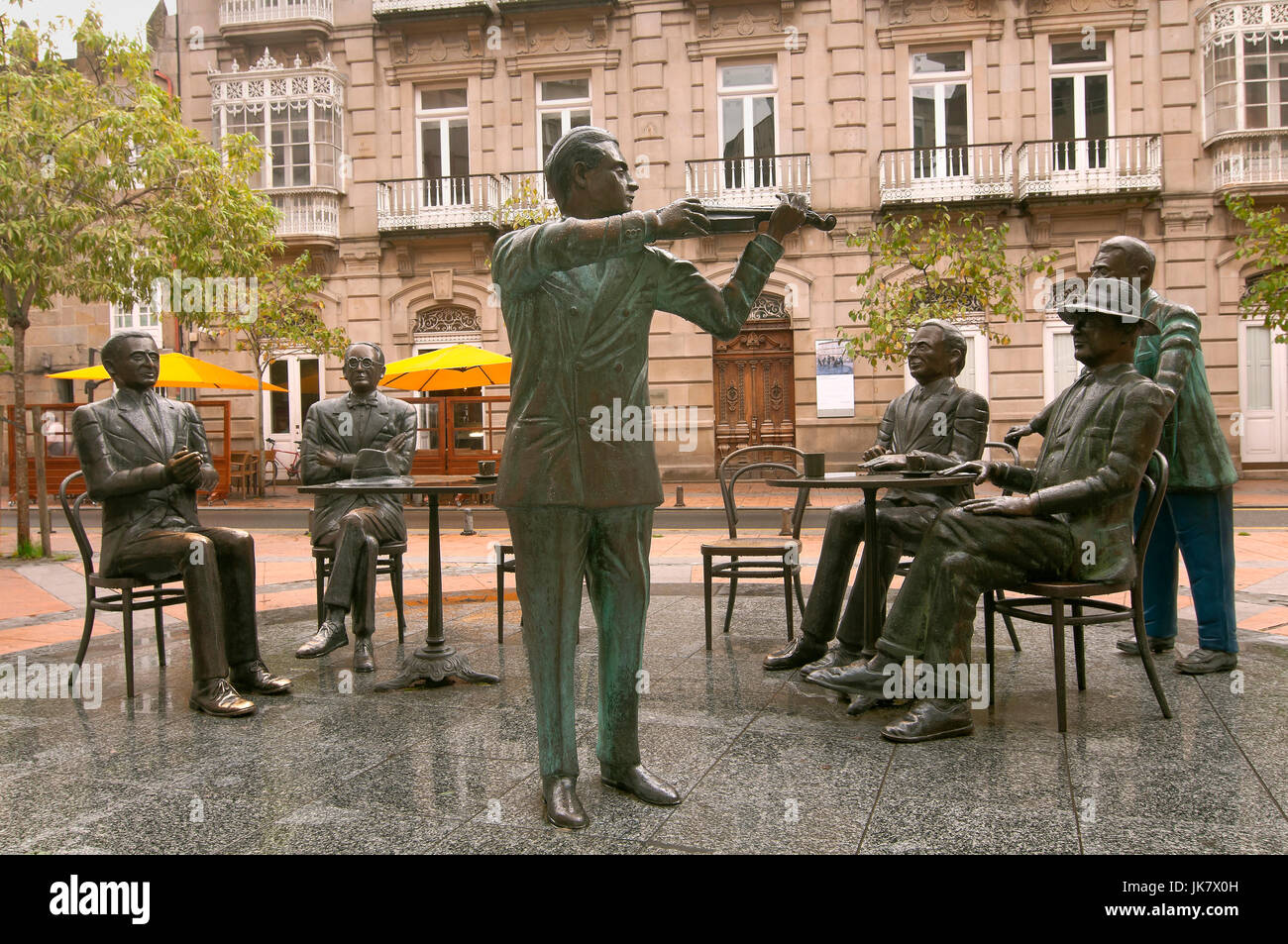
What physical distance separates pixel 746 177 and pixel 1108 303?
1479 cm

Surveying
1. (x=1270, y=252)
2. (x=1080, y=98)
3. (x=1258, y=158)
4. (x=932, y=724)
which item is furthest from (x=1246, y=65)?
(x=932, y=724)

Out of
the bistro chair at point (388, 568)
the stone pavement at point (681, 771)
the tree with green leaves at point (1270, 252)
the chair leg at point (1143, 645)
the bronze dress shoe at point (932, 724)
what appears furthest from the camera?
the tree with green leaves at point (1270, 252)

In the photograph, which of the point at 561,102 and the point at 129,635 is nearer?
the point at 129,635

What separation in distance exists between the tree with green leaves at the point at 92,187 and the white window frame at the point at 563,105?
30.4ft

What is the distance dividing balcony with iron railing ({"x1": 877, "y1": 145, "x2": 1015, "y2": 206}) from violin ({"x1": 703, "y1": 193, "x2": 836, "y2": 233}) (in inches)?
602

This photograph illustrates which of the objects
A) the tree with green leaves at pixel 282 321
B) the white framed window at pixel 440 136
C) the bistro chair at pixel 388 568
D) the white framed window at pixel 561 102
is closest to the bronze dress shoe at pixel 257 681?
the bistro chair at pixel 388 568

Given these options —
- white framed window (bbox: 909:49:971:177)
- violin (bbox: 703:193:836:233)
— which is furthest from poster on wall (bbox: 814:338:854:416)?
violin (bbox: 703:193:836:233)

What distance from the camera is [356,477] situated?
5.50m

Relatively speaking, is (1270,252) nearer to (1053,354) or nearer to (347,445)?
(347,445)

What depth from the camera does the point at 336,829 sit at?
2.90 metres

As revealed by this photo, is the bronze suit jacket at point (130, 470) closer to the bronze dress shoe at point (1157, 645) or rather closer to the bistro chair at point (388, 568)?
the bistro chair at point (388, 568)

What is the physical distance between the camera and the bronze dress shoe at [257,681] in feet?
14.8

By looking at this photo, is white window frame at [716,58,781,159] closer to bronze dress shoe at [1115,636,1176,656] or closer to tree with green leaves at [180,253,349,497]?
tree with green leaves at [180,253,349,497]

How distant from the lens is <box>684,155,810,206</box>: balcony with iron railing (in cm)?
1797
